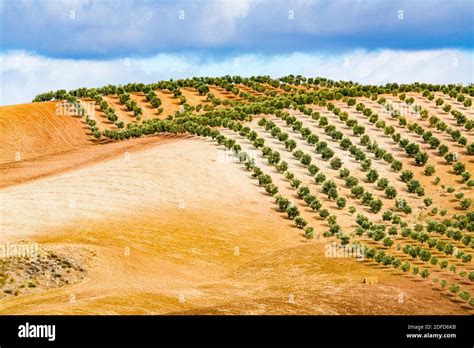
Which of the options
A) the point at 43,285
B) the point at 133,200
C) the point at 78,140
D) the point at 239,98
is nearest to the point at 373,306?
the point at 43,285

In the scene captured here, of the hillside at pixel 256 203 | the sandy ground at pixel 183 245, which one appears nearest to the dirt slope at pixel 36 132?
the hillside at pixel 256 203

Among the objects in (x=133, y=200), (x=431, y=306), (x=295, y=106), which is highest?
(x=295, y=106)

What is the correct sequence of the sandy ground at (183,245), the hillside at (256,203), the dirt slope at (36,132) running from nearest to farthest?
the sandy ground at (183,245), the hillside at (256,203), the dirt slope at (36,132)

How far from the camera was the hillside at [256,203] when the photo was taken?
47.0 m

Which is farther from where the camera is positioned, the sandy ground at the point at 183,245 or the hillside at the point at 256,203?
the hillside at the point at 256,203

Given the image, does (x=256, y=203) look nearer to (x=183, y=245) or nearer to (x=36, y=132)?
(x=183, y=245)

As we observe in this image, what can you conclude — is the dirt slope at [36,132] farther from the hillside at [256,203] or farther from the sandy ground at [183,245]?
the sandy ground at [183,245]

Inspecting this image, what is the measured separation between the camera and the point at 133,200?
65938 millimetres

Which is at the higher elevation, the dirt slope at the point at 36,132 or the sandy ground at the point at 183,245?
the dirt slope at the point at 36,132

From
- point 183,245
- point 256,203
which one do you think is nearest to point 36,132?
point 256,203

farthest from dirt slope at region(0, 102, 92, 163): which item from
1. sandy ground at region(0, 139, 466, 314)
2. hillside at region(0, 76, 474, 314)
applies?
sandy ground at region(0, 139, 466, 314)

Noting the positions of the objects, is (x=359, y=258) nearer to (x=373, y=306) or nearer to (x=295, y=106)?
(x=373, y=306)

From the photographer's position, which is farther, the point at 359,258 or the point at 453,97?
the point at 453,97

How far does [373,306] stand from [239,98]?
262 ft
